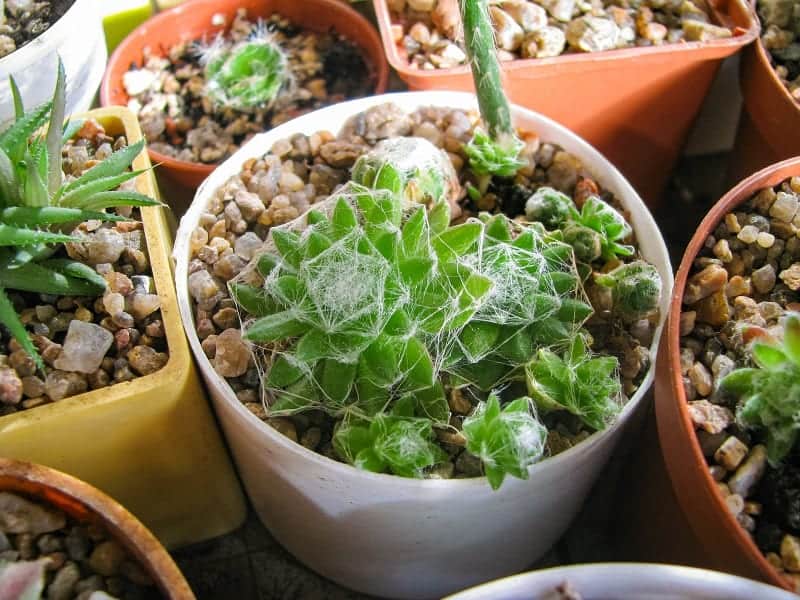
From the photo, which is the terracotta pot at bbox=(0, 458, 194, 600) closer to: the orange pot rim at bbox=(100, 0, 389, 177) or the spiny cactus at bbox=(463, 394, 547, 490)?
the spiny cactus at bbox=(463, 394, 547, 490)

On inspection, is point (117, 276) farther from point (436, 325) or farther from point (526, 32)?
point (526, 32)

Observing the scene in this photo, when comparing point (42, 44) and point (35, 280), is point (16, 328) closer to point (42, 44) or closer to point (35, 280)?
point (35, 280)

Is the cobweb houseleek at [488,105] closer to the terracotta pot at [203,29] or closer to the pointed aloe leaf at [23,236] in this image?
the terracotta pot at [203,29]

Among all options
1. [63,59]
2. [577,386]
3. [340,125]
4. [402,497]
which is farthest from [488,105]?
[63,59]

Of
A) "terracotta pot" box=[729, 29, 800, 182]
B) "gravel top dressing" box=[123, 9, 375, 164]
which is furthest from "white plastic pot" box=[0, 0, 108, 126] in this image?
"terracotta pot" box=[729, 29, 800, 182]

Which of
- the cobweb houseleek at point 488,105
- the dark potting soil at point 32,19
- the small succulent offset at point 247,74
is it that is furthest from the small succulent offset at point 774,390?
the dark potting soil at point 32,19

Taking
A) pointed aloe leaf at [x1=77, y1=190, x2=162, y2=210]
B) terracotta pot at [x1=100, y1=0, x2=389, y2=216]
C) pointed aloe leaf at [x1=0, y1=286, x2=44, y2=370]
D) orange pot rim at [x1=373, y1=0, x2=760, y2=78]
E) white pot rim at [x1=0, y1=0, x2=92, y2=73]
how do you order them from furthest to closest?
terracotta pot at [x1=100, y1=0, x2=389, y2=216] → orange pot rim at [x1=373, y1=0, x2=760, y2=78] → white pot rim at [x1=0, y1=0, x2=92, y2=73] → pointed aloe leaf at [x1=77, y1=190, x2=162, y2=210] → pointed aloe leaf at [x1=0, y1=286, x2=44, y2=370]

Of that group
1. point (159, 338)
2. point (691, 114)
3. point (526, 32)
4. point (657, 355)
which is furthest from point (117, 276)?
point (691, 114)
